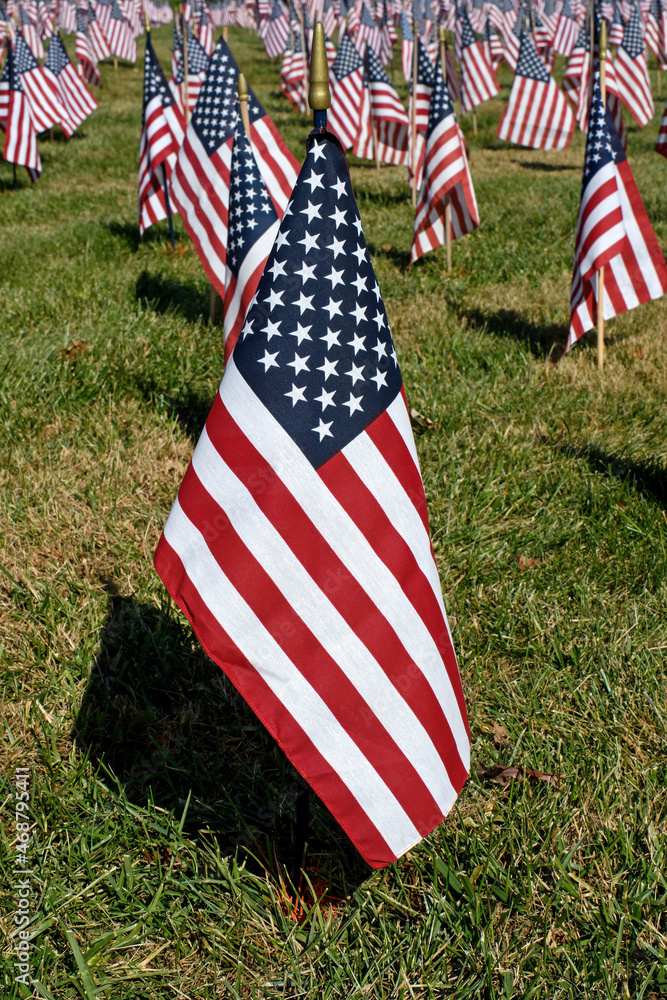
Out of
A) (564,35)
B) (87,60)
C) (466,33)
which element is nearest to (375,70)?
(466,33)

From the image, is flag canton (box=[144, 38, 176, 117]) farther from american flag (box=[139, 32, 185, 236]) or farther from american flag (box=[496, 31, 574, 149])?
american flag (box=[496, 31, 574, 149])

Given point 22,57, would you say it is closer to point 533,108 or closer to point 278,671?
point 533,108

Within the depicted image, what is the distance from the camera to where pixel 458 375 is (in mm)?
5418

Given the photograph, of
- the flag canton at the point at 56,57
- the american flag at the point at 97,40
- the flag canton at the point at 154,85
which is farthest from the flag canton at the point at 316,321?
the american flag at the point at 97,40

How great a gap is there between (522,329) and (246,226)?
125 inches

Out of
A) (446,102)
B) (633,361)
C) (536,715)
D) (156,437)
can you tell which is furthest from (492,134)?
(536,715)

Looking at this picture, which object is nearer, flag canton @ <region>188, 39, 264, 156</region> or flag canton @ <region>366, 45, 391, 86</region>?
flag canton @ <region>188, 39, 264, 156</region>

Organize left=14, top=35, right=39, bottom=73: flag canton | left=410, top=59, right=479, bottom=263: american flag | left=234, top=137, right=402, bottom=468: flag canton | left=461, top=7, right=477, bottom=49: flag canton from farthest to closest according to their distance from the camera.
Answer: left=461, top=7, right=477, bottom=49: flag canton, left=14, top=35, right=39, bottom=73: flag canton, left=410, top=59, right=479, bottom=263: american flag, left=234, top=137, right=402, bottom=468: flag canton

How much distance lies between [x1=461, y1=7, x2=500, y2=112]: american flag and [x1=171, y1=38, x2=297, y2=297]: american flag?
39.5 feet

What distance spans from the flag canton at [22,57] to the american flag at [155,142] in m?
6.54

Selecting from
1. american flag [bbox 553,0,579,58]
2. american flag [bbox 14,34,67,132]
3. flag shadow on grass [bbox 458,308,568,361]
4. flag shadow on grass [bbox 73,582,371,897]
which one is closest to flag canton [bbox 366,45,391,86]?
american flag [bbox 14,34,67,132]

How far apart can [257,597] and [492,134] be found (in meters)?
20.6

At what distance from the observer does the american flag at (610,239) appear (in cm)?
526

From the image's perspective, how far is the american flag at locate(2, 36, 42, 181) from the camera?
11.3 metres
